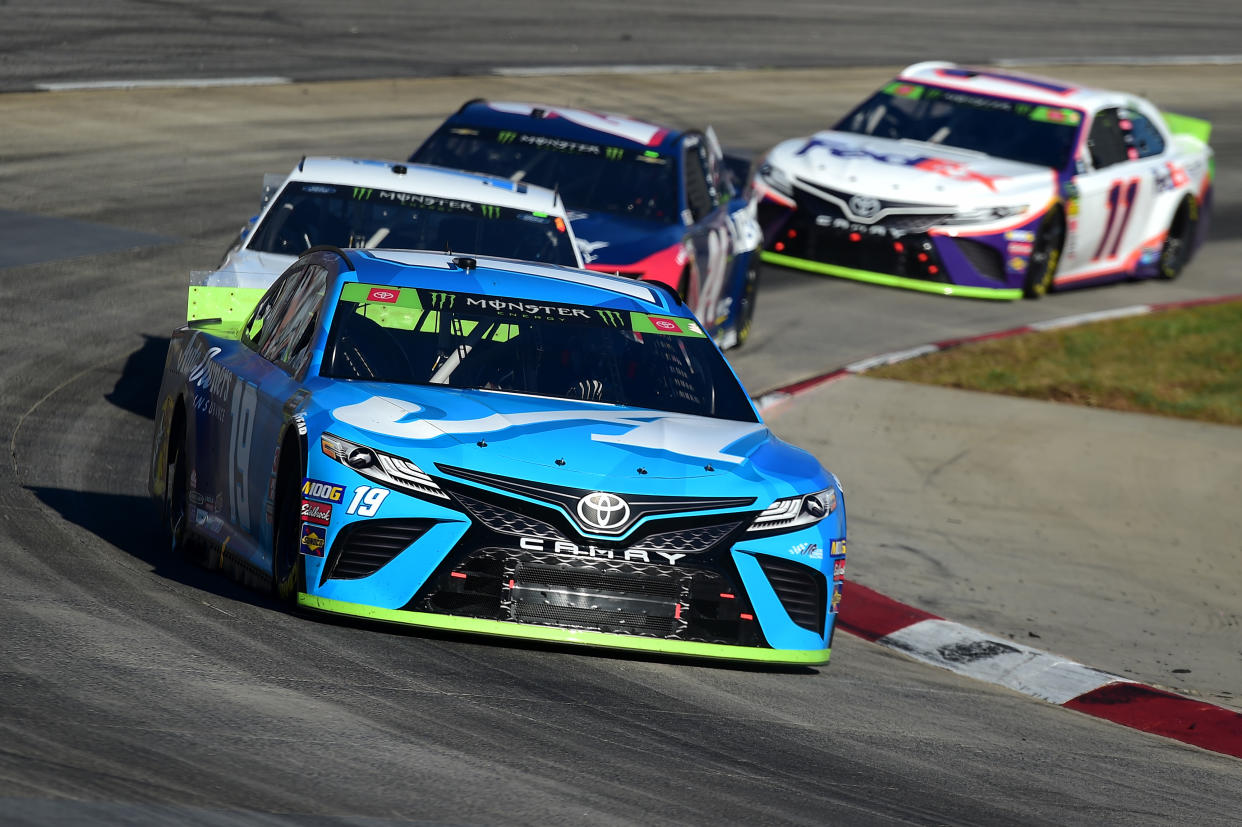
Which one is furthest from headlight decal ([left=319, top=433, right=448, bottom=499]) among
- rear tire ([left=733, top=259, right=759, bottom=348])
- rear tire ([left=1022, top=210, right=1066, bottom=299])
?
rear tire ([left=1022, top=210, right=1066, bottom=299])

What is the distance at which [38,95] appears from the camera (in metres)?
20.0

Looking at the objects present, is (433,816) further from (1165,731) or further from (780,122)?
(780,122)

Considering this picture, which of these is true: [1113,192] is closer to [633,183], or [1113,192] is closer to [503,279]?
[633,183]

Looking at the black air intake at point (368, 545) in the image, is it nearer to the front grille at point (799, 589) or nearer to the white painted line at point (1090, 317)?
the front grille at point (799, 589)

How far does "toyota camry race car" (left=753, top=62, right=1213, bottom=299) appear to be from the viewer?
16594mm

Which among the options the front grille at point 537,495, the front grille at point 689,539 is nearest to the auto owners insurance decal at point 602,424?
the front grille at point 537,495

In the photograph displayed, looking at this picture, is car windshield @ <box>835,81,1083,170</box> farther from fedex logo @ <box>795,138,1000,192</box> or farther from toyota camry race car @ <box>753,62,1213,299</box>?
fedex logo @ <box>795,138,1000,192</box>

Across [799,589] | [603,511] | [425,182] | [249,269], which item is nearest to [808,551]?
[799,589]

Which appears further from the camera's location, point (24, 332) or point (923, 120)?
point (923, 120)

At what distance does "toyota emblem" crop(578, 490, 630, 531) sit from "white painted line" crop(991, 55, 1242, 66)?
25.5 m

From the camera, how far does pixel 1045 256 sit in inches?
681

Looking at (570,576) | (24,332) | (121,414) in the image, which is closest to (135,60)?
(24,332)

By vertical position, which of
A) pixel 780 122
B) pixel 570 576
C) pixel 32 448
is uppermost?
pixel 570 576

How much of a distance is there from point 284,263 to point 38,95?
10.4m
